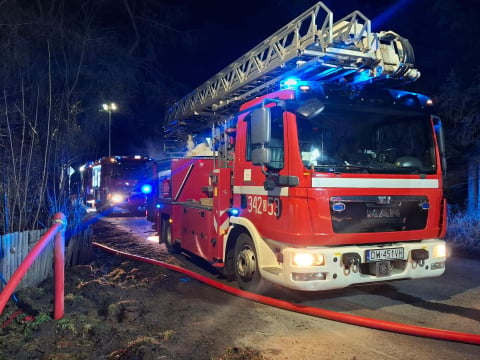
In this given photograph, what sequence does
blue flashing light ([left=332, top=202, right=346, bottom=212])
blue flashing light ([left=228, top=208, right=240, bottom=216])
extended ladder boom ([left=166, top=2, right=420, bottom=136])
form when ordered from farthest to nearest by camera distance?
blue flashing light ([left=228, top=208, right=240, bottom=216]) → extended ladder boom ([left=166, top=2, right=420, bottom=136]) → blue flashing light ([left=332, top=202, right=346, bottom=212])

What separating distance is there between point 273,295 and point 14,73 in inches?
315

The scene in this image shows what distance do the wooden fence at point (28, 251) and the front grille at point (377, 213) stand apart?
4.03 meters

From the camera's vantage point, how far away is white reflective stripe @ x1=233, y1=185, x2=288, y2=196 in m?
5.07

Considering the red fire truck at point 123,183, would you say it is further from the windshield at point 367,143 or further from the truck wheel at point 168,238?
the windshield at point 367,143

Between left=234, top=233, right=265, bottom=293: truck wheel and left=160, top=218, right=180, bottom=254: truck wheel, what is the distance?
3.10 metres

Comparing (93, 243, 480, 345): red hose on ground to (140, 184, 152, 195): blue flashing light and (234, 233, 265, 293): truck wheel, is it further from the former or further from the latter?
(140, 184, 152, 195): blue flashing light

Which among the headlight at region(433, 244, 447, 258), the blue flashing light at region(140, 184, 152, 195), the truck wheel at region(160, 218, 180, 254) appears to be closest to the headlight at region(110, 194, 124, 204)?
the blue flashing light at region(140, 184, 152, 195)

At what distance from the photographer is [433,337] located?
13.6 ft

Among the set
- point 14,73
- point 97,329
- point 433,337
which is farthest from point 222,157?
point 14,73

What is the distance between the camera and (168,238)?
938 cm

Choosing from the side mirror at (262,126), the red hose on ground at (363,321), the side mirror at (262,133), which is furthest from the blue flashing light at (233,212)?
the side mirror at (262,126)

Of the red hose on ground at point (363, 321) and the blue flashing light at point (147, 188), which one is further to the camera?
the blue flashing light at point (147, 188)

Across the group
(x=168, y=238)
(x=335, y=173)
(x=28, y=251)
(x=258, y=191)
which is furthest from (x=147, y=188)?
(x=335, y=173)

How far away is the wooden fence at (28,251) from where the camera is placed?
17.0 ft
